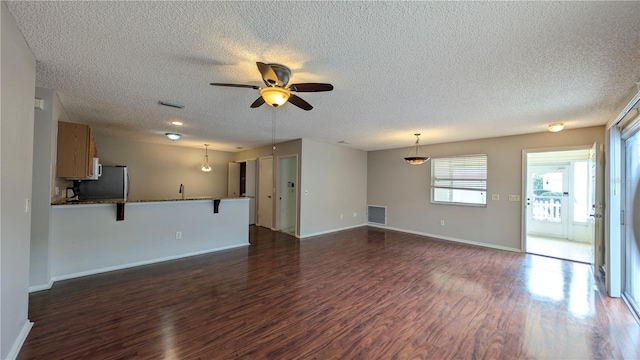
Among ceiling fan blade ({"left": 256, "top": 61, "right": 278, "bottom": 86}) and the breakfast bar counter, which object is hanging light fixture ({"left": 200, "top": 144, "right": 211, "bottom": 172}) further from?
ceiling fan blade ({"left": 256, "top": 61, "right": 278, "bottom": 86})

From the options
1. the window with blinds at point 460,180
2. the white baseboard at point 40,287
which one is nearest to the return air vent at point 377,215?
the window with blinds at point 460,180

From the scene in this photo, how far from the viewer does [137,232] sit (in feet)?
12.4

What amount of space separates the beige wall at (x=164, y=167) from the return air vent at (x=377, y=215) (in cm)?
500

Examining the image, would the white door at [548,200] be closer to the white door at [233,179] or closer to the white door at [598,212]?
the white door at [598,212]

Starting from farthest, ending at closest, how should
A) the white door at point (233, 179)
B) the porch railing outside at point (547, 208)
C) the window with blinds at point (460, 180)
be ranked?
the white door at point (233, 179) → the porch railing outside at point (547, 208) → the window with blinds at point (460, 180)

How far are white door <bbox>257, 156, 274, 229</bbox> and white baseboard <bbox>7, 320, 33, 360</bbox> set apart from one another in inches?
186

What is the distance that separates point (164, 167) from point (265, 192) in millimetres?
3089

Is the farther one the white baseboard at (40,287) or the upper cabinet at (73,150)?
the upper cabinet at (73,150)

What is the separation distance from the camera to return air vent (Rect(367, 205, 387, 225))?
23.1ft

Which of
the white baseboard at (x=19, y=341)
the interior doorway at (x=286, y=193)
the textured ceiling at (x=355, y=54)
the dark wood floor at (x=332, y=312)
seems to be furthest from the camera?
the interior doorway at (x=286, y=193)

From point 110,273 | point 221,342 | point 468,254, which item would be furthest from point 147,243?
point 468,254

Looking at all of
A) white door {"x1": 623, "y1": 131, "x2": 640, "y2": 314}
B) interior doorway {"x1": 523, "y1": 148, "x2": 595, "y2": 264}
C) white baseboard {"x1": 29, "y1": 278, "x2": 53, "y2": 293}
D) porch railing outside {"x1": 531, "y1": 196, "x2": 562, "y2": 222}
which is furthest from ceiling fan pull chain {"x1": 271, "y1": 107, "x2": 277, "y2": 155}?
porch railing outside {"x1": 531, "y1": 196, "x2": 562, "y2": 222}

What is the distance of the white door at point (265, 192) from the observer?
6703mm

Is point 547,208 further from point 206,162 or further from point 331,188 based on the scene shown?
point 206,162
